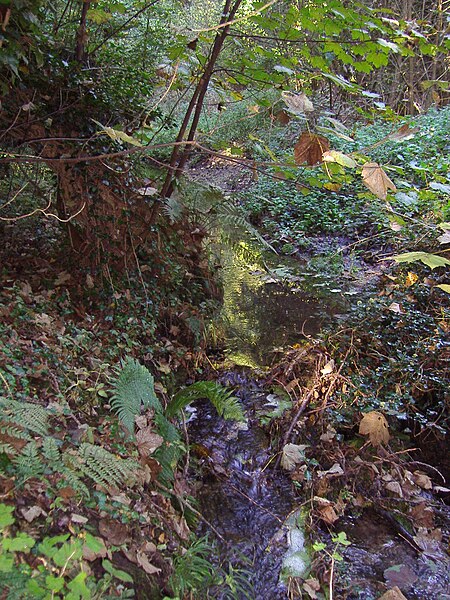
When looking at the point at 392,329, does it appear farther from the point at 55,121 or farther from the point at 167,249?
the point at 55,121

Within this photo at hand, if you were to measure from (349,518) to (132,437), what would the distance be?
5.55 feet

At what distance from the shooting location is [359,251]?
24.8ft

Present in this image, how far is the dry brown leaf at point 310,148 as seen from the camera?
2.29 m

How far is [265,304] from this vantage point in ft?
21.0

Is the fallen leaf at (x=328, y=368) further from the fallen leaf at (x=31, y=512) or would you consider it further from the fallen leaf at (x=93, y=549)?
the fallen leaf at (x=31, y=512)

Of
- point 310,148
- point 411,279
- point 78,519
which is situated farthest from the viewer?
point 411,279

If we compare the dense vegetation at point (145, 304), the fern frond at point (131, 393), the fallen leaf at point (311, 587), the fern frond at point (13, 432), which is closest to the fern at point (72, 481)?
the dense vegetation at point (145, 304)

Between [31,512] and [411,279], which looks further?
[411,279]

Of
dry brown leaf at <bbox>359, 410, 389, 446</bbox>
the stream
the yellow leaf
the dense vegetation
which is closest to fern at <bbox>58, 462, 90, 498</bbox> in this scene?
the dense vegetation

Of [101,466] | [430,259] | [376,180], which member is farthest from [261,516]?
[376,180]

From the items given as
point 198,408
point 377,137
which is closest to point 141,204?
point 198,408

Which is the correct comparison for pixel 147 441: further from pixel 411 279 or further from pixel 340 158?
pixel 411 279

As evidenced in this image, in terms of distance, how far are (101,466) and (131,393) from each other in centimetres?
72

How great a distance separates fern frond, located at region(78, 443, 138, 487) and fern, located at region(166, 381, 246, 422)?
966 millimetres
